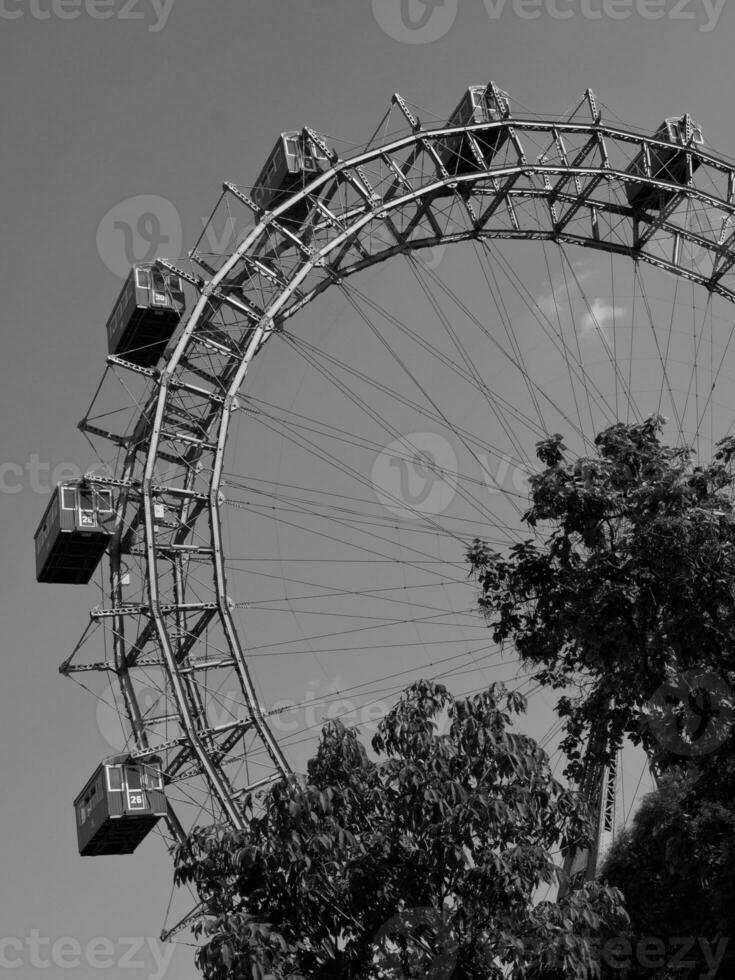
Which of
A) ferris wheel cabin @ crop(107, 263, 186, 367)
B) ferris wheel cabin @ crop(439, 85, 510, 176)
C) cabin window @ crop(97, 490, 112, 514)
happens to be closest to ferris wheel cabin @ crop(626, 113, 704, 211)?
ferris wheel cabin @ crop(439, 85, 510, 176)

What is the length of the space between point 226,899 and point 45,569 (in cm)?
1782

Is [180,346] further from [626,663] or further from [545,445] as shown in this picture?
[626,663]

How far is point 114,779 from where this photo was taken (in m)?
34.5

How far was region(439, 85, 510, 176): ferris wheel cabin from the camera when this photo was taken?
4200cm

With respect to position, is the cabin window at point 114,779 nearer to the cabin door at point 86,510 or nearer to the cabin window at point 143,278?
the cabin door at point 86,510

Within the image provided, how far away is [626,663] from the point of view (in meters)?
25.4

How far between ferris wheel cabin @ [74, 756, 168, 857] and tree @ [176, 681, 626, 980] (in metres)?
12.5

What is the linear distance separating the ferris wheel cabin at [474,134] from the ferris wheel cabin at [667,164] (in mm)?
4513

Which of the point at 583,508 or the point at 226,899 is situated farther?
the point at 583,508

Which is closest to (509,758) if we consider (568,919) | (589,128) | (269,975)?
(568,919)

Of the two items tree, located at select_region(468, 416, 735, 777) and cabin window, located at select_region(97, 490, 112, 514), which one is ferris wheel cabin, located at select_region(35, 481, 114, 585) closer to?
cabin window, located at select_region(97, 490, 112, 514)

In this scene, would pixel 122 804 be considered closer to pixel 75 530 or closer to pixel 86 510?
pixel 75 530

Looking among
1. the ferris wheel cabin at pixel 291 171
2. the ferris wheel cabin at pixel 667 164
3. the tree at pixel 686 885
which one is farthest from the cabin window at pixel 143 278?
the tree at pixel 686 885

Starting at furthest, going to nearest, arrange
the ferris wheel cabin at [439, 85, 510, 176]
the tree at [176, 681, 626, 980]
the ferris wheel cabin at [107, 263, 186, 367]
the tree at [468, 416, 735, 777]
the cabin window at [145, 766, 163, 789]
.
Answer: the ferris wheel cabin at [439, 85, 510, 176]
the ferris wheel cabin at [107, 263, 186, 367]
the cabin window at [145, 766, 163, 789]
the tree at [468, 416, 735, 777]
the tree at [176, 681, 626, 980]
